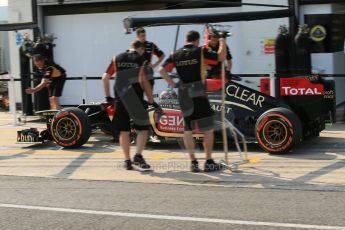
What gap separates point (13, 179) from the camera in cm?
823

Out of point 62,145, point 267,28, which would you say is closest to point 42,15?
point 267,28

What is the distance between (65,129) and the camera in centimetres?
1028

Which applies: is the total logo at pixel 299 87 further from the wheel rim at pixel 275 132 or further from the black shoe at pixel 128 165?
the black shoe at pixel 128 165

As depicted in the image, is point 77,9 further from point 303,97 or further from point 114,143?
point 303,97

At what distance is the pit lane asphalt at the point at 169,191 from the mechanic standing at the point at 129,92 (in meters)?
0.40

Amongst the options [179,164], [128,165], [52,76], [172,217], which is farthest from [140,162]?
Result: [52,76]

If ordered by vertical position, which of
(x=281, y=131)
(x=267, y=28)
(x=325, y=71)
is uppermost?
(x=267, y=28)

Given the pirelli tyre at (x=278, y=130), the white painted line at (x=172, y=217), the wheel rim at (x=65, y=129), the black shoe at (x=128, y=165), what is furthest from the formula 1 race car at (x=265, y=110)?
the white painted line at (x=172, y=217)

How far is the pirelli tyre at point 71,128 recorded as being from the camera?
10156 millimetres

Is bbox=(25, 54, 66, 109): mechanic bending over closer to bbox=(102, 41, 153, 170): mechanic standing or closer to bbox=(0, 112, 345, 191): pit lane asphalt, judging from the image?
bbox=(0, 112, 345, 191): pit lane asphalt

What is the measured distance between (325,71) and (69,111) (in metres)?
6.37

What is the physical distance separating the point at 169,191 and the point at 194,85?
158 centimetres

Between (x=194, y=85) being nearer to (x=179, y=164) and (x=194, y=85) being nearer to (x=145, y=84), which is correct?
(x=145, y=84)

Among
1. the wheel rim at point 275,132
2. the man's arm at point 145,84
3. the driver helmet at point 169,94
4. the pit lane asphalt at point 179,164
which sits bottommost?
the pit lane asphalt at point 179,164
